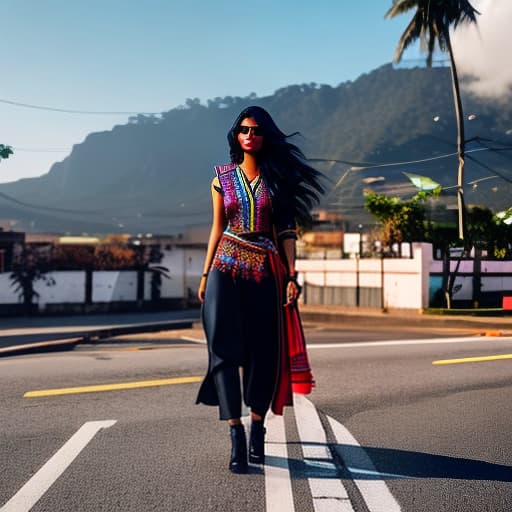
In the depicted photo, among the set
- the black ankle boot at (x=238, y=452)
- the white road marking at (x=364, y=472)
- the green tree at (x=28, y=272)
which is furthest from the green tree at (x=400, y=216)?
the black ankle boot at (x=238, y=452)

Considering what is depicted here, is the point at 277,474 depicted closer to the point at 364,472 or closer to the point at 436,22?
the point at 364,472

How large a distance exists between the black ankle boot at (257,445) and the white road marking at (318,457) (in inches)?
10.2

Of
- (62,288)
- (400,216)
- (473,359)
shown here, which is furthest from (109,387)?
(62,288)

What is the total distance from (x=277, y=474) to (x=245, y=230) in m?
1.35

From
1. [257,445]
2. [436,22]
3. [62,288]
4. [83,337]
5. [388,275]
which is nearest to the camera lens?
[257,445]

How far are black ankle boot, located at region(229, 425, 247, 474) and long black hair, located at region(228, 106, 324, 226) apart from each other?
1289mm

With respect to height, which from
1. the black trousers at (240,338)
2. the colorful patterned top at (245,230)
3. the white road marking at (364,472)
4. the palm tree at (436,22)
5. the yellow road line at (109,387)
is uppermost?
the palm tree at (436,22)

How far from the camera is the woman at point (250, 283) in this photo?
340cm

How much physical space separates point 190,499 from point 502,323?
15.3 meters

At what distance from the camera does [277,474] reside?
320 cm

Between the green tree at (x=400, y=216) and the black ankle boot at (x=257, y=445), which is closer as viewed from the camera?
the black ankle boot at (x=257, y=445)

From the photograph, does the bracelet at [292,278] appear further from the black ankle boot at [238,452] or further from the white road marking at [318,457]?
the white road marking at [318,457]

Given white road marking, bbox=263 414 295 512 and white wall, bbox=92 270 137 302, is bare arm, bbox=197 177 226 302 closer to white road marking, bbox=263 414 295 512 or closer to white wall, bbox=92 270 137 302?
white road marking, bbox=263 414 295 512

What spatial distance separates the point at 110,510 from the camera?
2.70m
